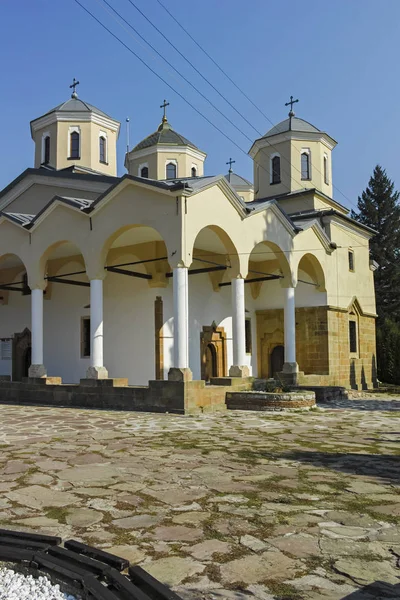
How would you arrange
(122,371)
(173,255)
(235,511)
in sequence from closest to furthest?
1. (235,511)
2. (173,255)
3. (122,371)

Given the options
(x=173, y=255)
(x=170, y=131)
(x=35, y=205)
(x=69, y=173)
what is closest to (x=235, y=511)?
(x=173, y=255)

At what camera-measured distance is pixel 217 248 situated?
16.2m

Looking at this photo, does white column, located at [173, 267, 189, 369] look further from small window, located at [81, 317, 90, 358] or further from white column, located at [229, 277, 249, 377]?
small window, located at [81, 317, 90, 358]

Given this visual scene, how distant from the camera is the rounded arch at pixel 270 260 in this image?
15030 millimetres

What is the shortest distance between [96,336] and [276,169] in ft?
32.4

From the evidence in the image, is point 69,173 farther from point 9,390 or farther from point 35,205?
point 9,390

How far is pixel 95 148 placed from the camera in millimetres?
18812

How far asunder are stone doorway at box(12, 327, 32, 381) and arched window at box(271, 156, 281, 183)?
385 inches

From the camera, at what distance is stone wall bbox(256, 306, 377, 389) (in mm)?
16969

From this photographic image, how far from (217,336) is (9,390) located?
19.7 feet

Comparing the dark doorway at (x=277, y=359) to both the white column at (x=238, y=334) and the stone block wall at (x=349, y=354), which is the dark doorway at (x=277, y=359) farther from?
the white column at (x=238, y=334)

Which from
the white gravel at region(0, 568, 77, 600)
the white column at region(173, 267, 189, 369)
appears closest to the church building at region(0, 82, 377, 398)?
the white column at region(173, 267, 189, 369)

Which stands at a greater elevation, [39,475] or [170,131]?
[170,131]

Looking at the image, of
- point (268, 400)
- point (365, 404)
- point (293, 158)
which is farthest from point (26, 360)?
point (293, 158)
